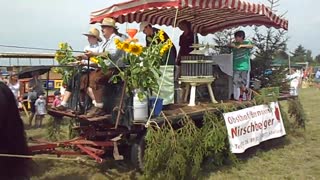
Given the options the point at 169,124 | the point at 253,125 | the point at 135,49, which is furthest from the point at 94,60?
the point at 253,125

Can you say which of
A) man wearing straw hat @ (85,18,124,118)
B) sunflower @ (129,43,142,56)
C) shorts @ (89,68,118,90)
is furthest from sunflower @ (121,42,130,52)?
shorts @ (89,68,118,90)

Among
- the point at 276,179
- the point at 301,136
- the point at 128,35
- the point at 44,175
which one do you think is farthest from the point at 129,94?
the point at 301,136

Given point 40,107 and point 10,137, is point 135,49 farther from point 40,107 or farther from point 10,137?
point 40,107

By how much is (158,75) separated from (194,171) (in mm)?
1307

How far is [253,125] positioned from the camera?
278 inches

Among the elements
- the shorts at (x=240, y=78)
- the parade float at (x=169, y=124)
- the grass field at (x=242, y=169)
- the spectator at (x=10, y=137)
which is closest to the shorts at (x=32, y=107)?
the parade float at (x=169, y=124)

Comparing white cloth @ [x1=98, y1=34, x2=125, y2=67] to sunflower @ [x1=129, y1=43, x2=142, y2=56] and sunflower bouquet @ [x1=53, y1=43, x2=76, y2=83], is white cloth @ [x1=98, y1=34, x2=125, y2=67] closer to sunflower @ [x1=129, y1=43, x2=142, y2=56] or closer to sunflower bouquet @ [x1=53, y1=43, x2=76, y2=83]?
sunflower @ [x1=129, y1=43, x2=142, y2=56]

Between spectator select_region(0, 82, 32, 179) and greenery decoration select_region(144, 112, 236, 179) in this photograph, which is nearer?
spectator select_region(0, 82, 32, 179)

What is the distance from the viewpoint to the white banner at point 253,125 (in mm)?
6492

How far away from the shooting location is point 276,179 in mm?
5965

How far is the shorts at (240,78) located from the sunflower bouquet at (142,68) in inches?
117

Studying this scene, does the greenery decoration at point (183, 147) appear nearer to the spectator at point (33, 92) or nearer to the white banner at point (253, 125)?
the white banner at point (253, 125)

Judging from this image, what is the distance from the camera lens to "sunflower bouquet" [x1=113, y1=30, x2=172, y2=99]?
17.3ft

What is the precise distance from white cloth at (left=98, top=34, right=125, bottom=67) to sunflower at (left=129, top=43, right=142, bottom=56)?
34 centimetres
